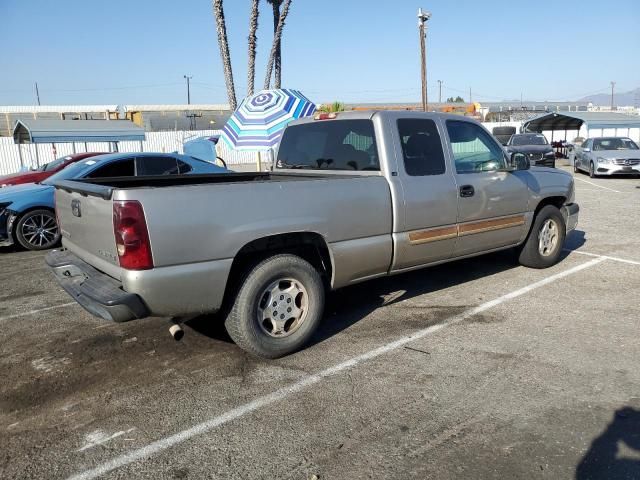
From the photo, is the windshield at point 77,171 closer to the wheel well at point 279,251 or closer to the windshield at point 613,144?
the wheel well at point 279,251

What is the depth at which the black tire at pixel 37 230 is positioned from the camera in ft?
27.0

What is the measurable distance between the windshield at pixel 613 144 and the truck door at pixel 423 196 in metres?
16.9

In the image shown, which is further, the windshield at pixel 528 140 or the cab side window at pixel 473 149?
the windshield at pixel 528 140

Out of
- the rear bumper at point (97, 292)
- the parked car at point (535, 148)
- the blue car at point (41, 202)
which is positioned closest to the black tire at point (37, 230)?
the blue car at point (41, 202)

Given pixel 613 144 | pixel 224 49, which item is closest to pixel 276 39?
pixel 224 49

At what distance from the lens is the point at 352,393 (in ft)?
11.3

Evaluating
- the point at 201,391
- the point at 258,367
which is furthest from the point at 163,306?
the point at 258,367

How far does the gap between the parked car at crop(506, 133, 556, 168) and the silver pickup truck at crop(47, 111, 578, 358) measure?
1410cm

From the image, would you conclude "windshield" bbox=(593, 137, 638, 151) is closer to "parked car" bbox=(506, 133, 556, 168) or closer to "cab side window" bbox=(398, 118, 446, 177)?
"parked car" bbox=(506, 133, 556, 168)

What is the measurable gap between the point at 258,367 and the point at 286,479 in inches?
52.6

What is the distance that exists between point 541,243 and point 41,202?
7.45 m

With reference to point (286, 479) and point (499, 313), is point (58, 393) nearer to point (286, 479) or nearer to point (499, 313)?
point (286, 479)

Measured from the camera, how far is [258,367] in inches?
152

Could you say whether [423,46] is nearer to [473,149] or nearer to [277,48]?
[277,48]
